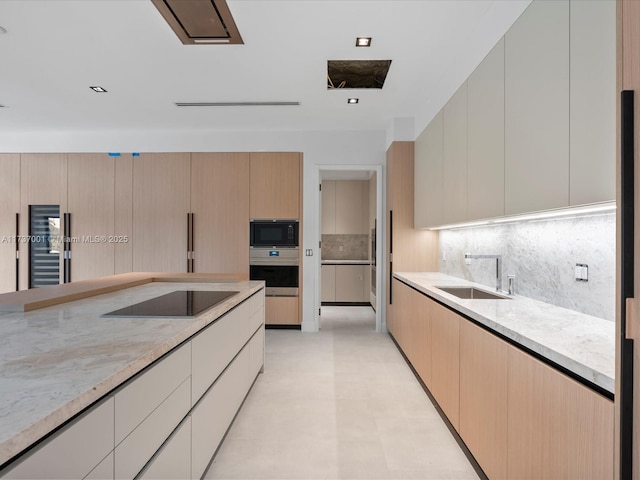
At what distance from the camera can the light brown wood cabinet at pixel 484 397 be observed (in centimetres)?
150

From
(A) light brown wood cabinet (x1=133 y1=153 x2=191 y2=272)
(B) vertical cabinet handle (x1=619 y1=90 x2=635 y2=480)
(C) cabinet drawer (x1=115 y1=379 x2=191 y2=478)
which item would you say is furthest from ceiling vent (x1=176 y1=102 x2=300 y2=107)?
(B) vertical cabinet handle (x1=619 y1=90 x2=635 y2=480)

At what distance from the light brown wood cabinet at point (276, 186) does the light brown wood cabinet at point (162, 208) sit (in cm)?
99

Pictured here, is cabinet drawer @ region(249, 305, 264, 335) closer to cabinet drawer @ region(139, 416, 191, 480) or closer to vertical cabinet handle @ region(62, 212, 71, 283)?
cabinet drawer @ region(139, 416, 191, 480)

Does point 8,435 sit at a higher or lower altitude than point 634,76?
lower

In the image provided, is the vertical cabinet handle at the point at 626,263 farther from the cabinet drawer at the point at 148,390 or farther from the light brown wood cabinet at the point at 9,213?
the light brown wood cabinet at the point at 9,213

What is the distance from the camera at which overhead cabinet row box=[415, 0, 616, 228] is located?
1.26 metres

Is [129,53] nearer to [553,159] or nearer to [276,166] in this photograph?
[276,166]

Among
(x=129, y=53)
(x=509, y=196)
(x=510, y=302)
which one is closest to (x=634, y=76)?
(x=509, y=196)

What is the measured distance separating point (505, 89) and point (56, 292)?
110 inches

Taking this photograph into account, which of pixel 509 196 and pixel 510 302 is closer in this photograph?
pixel 509 196

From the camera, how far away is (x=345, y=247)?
711 cm

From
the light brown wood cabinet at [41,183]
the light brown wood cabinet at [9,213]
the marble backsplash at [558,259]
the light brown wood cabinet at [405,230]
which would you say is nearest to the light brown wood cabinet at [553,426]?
the marble backsplash at [558,259]

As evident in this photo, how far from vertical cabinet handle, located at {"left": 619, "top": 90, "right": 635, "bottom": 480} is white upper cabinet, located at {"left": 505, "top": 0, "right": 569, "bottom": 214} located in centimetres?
74

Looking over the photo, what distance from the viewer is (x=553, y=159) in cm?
153
